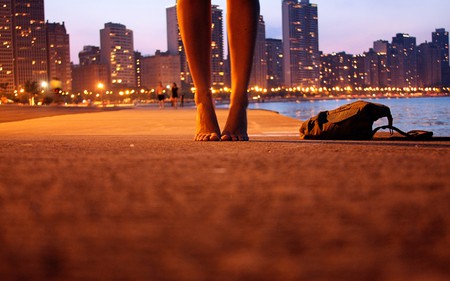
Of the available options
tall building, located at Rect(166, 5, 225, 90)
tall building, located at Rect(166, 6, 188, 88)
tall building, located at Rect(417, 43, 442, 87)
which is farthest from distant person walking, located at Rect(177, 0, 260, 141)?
tall building, located at Rect(417, 43, 442, 87)

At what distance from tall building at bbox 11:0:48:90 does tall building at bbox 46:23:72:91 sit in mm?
3724

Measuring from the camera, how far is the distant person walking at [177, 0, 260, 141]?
462cm

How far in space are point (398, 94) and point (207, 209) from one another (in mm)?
172275

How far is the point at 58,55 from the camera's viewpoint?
7407 inches

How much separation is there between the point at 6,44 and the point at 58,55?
19.7 metres

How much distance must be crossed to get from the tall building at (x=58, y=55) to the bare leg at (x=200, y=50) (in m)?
186

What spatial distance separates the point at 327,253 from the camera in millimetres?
701

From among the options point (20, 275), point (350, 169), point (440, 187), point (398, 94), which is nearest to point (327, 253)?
point (20, 275)

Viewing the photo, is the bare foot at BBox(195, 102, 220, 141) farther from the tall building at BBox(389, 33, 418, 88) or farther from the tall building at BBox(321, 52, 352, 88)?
the tall building at BBox(321, 52, 352, 88)

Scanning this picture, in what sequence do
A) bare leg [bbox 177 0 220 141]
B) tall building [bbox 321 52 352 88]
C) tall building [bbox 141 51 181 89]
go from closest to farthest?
bare leg [bbox 177 0 220 141] → tall building [bbox 321 52 352 88] → tall building [bbox 141 51 181 89]

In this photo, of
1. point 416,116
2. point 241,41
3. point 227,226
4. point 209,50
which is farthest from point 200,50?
point 416,116

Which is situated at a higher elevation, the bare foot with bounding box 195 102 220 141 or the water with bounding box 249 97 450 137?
the bare foot with bounding box 195 102 220 141

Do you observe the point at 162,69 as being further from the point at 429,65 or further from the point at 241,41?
the point at 241,41

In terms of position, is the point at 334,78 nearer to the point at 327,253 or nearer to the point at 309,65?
the point at 309,65
